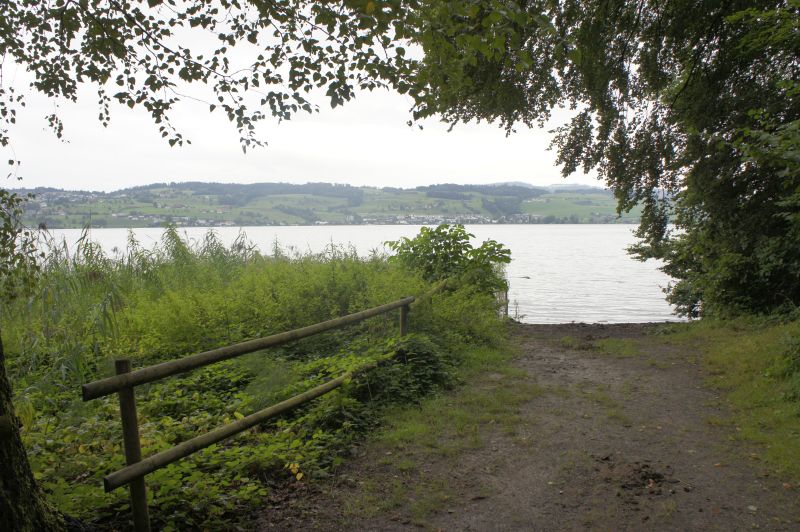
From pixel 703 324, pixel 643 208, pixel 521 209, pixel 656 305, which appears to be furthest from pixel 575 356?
pixel 521 209

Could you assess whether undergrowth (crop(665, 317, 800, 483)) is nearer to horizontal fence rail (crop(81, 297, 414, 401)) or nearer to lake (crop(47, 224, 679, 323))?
horizontal fence rail (crop(81, 297, 414, 401))

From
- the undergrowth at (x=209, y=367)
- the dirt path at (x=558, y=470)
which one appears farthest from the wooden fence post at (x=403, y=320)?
the dirt path at (x=558, y=470)

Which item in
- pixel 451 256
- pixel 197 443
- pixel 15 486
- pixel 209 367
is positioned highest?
pixel 451 256

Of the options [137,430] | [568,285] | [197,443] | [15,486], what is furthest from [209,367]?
[568,285]

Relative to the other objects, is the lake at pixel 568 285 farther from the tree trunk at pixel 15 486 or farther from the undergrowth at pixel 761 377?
the undergrowth at pixel 761 377

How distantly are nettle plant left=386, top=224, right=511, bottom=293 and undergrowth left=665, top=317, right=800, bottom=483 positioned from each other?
3580mm

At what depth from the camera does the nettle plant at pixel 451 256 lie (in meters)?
11.2

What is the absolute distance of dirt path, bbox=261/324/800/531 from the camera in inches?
154

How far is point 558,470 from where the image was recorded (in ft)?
15.5

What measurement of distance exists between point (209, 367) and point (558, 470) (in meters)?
3.97

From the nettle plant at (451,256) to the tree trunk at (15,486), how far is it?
336 inches

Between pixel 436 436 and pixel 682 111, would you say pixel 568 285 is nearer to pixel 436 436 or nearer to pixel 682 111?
pixel 682 111

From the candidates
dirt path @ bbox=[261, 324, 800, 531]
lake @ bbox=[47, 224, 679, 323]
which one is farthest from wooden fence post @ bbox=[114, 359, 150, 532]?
lake @ bbox=[47, 224, 679, 323]

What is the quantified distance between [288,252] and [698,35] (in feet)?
32.0
